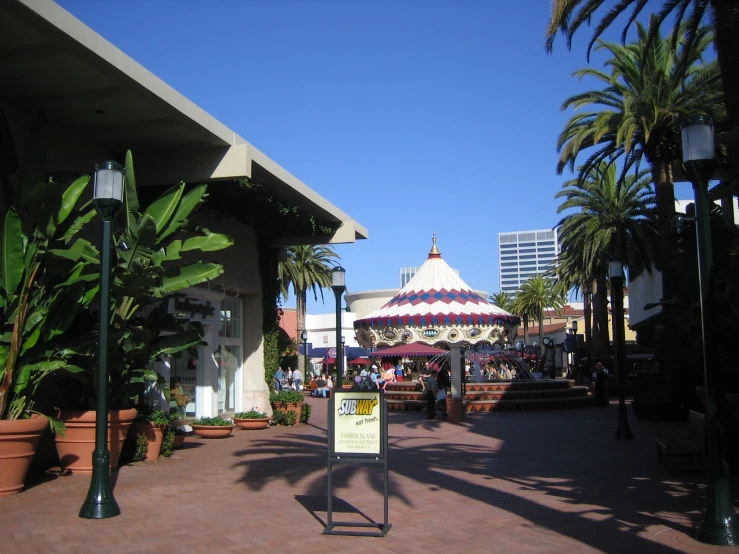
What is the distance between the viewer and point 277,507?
9.06 m

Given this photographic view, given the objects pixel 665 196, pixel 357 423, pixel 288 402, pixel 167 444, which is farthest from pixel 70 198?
pixel 665 196

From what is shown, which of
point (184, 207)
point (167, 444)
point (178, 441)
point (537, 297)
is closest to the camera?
point (184, 207)

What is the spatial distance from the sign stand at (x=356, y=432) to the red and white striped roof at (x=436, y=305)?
84.7 feet

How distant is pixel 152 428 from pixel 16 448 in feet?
11.2

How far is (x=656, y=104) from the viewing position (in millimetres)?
23219

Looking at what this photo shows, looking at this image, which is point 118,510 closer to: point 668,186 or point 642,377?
point 668,186

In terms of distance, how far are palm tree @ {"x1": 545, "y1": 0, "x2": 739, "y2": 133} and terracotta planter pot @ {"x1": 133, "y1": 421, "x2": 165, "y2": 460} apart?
33.8 feet

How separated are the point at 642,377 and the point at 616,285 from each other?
13.9m

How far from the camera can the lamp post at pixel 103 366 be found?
8.27 metres

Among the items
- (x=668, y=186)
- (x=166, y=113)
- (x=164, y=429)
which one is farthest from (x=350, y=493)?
(x=668, y=186)

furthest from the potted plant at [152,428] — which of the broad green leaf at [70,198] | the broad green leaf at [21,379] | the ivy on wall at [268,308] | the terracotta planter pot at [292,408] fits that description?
the ivy on wall at [268,308]

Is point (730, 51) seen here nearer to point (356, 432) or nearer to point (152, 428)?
point (356, 432)

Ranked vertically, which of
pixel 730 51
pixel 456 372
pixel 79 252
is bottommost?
pixel 456 372

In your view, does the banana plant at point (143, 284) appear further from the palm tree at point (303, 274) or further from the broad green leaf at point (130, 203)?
the palm tree at point (303, 274)
